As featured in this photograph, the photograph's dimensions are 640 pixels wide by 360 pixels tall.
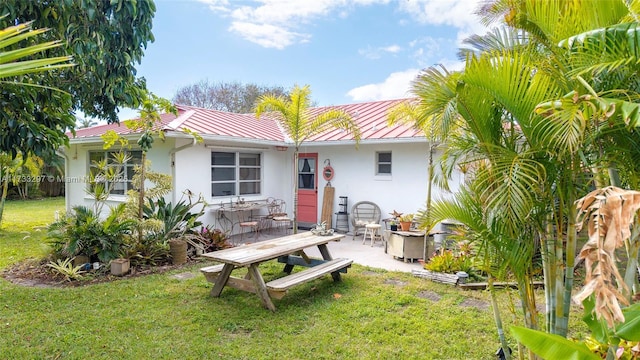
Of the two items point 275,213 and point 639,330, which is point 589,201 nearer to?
point 639,330

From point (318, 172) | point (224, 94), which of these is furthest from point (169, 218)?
point (224, 94)

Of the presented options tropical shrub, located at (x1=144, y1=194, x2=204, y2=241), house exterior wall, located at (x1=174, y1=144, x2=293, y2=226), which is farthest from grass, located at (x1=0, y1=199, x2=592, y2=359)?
house exterior wall, located at (x1=174, y1=144, x2=293, y2=226)

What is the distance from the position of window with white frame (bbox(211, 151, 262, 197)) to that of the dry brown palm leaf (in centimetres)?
920

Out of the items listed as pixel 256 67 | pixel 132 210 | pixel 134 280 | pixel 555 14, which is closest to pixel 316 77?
pixel 256 67

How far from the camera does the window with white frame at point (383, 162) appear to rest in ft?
33.6

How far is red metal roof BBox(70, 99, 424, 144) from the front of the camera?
9.47 metres

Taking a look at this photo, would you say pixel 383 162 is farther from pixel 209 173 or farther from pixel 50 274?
pixel 50 274

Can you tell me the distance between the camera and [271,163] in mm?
11453

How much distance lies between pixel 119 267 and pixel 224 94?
23.7 m

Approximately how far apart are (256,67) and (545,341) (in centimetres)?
2413

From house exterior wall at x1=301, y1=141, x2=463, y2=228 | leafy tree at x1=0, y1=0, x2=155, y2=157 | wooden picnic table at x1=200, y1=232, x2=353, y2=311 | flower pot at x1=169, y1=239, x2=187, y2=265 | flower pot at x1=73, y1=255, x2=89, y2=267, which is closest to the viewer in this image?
leafy tree at x1=0, y1=0, x2=155, y2=157

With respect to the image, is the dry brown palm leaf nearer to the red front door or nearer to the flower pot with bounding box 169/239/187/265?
the flower pot with bounding box 169/239/187/265

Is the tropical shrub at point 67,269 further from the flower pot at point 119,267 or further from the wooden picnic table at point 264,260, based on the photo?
the wooden picnic table at point 264,260

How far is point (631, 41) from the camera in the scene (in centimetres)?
184
